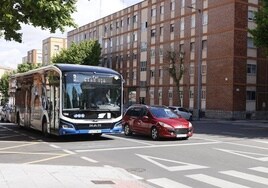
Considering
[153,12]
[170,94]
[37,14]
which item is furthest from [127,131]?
[153,12]

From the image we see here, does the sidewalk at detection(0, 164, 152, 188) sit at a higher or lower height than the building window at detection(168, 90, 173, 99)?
lower

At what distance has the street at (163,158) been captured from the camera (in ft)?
32.1

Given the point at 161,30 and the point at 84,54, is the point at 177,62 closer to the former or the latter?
the point at 161,30

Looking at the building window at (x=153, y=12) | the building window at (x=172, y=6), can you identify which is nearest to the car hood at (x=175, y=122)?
the building window at (x=172, y=6)

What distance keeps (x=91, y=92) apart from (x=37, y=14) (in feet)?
12.0

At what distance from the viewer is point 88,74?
58.7 feet

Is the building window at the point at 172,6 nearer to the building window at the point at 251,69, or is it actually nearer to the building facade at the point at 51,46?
the building window at the point at 251,69

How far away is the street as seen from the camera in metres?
9.80

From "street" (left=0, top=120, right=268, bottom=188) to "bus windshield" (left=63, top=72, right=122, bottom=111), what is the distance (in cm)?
144

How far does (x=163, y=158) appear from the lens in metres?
13.0

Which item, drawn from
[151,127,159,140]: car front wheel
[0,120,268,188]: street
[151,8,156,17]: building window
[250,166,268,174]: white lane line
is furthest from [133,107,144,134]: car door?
[151,8,156,17]: building window

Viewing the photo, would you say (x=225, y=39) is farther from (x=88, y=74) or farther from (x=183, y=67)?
(x=88, y=74)

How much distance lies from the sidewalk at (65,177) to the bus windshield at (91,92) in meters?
6.85

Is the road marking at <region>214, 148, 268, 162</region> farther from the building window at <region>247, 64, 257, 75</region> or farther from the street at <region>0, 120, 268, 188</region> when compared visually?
the building window at <region>247, 64, 257, 75</region>
